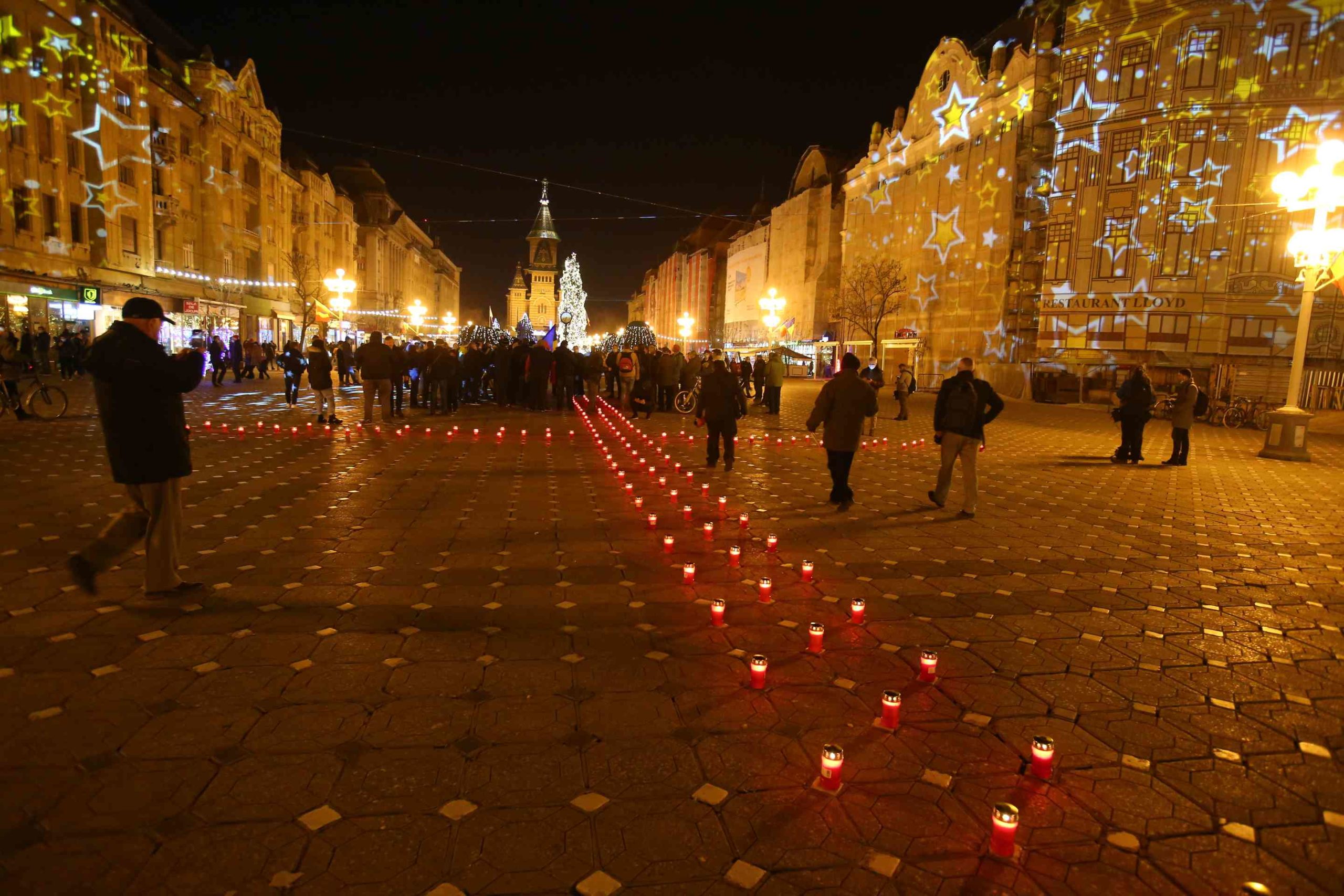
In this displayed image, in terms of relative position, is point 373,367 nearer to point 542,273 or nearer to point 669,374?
point 669,374

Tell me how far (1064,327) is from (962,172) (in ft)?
38.0

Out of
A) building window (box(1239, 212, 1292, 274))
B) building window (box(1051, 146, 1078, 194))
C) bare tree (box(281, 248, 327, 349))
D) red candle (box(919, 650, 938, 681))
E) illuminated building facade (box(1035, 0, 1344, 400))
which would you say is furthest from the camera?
bare tree (box(281, 248, 327, 349))

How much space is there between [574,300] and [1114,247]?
70238 millimetres

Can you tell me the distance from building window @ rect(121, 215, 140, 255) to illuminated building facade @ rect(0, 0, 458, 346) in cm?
5

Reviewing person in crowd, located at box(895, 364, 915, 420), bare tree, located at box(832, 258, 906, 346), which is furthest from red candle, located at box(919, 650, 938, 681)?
bare tree, located at box(832, 258, 906, 346)

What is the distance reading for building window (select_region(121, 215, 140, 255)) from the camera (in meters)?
31.7

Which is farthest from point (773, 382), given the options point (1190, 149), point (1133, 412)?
point (1190, 149)

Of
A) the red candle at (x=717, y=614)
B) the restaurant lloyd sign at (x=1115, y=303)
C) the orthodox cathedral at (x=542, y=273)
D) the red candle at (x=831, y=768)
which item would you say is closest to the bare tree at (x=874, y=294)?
the restaurant lloyd sign at (x=1115, y=303)

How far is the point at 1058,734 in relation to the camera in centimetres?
398

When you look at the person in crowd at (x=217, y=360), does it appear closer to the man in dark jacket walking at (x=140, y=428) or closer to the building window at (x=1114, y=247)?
the man in dark jacket walking at (x=140, y=428)

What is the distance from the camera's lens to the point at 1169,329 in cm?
3259

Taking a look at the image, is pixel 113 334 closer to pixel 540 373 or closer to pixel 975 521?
pixel 975 521

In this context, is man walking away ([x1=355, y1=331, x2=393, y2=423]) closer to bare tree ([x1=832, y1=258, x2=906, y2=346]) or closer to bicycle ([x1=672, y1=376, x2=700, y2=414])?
bicycle ([x1=672, y1=376, x2=700, y2=414])

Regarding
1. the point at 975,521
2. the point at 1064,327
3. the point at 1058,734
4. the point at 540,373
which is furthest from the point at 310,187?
the point at 1058,734
